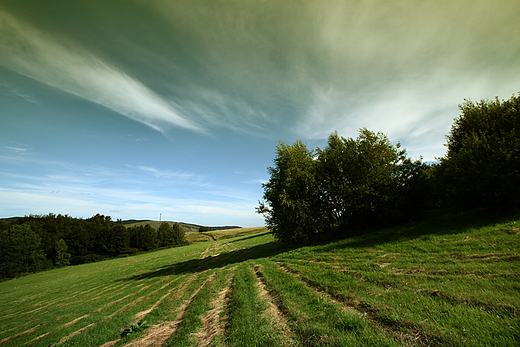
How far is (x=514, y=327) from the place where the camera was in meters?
4.21

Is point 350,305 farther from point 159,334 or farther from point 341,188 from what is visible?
point 341,188

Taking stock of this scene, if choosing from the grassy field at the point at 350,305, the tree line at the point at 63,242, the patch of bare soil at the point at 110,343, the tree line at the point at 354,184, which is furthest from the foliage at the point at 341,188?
the tree line at the point at 63,242

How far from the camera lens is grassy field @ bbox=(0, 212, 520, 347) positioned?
495 centimetres

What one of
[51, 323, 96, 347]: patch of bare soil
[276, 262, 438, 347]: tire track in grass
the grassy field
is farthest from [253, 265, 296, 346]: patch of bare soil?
[51, 323, 96, 347]: patch of bare soil

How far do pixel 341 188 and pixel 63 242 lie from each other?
89963 millimetres

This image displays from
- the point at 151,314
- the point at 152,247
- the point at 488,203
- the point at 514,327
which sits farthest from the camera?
the point at 152,247

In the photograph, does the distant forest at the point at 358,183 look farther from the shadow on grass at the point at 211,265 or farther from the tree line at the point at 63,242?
the tree line at the point at 63,242

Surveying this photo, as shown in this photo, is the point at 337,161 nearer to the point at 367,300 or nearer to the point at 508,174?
the point at 508,174

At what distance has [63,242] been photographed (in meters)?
66.8

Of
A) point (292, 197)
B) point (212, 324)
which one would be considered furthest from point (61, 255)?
point (212, 324)

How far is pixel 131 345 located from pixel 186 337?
2.33 metres

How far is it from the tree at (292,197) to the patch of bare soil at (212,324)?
11.9 meters

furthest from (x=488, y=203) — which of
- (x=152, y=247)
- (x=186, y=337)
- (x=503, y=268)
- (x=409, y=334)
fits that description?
(x=152, y=247)

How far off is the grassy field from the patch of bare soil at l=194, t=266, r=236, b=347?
0.05m
